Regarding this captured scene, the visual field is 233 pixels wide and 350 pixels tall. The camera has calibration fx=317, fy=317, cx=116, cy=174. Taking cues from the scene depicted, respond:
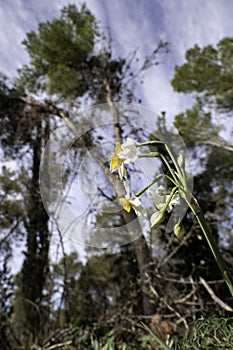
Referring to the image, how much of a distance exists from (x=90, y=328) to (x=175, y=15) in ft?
10.8

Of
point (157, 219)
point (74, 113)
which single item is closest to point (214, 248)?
point (157, 219)

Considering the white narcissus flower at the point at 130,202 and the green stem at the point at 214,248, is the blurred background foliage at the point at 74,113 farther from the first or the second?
the green stem at the point at 214,248

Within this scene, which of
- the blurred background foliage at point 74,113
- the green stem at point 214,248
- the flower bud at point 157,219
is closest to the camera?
the green stem at point 214,248

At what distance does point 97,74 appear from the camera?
6012 millimetres

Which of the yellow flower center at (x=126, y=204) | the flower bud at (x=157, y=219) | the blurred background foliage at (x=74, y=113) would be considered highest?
the blurred background foliage at (x=74, y=113)

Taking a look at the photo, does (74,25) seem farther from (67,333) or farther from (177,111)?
(67,333)

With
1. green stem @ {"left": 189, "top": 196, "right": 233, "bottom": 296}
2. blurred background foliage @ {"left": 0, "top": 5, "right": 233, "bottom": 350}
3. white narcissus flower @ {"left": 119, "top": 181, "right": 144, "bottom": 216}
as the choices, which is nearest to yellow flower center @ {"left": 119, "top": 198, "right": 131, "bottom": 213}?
white narcissus flower @ {"left": 119, "top": 181, "right": 144, "bottom": 216}

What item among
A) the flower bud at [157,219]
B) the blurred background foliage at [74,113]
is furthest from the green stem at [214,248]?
the blurred background foliage at [74,113]

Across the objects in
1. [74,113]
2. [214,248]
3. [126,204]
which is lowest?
[214,248]

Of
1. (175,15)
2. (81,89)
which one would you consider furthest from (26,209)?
(175,15)

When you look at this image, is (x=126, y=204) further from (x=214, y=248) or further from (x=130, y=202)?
(x=214, y=248)

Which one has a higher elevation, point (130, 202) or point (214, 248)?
point (130, 202)

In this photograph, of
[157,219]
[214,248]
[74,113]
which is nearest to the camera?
[214,248]

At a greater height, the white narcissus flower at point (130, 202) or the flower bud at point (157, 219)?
the white narcissus flower at point (130, 202)
